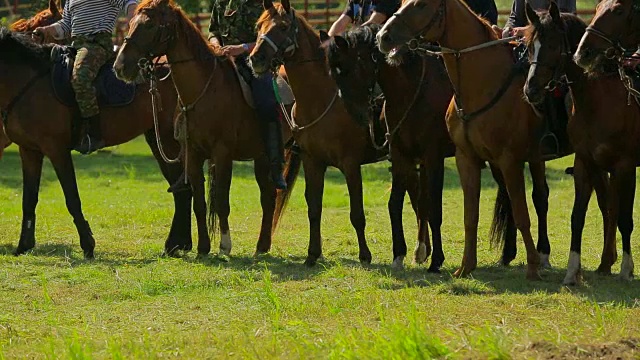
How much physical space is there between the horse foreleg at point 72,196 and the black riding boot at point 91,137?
0.18 meters

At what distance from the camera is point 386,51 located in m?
9.58

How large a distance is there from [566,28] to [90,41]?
15.4 ft

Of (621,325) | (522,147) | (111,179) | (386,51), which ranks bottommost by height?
(111,179)

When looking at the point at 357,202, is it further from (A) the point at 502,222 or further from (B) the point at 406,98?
(A) the point at 502,222

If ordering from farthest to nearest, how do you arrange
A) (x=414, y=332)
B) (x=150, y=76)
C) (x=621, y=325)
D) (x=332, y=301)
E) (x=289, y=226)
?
1. (x=289, y=226)
2. (x=150, y=76)
3. (x=332, y=301)
4. (x=621, y=325)
5. (x=414, y=332)

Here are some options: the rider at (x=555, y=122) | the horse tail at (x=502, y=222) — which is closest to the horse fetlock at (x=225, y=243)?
the horse tail at (x=502, y=222)

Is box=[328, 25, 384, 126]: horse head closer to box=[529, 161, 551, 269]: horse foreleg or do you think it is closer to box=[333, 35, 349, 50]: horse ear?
box=[333, 35, 349, 50]: horse ear

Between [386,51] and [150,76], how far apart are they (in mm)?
2756

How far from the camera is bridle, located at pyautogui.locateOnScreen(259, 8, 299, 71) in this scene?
1059cm

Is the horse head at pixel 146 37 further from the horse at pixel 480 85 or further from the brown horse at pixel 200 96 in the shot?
the horse at pixel 480 85

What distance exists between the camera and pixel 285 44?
35.0ft

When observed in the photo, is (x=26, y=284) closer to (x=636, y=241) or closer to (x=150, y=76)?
(x=150, y=76)

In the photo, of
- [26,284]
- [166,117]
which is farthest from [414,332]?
[166,117]

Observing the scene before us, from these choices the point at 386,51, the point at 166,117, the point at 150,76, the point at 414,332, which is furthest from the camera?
the point at 166,117
